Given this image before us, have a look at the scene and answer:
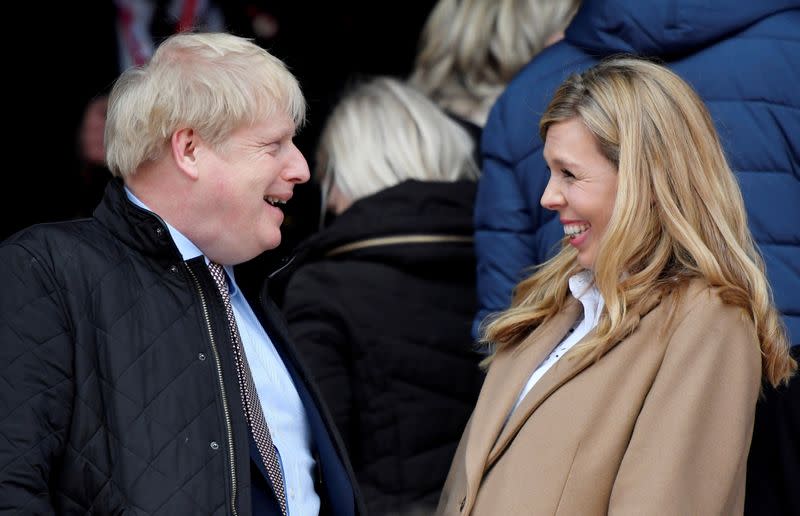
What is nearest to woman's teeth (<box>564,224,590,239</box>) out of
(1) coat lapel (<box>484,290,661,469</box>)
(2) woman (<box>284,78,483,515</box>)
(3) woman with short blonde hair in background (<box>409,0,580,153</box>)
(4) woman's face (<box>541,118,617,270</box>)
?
(4) woman's face (<box>541,118,617,270</box>)

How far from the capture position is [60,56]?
456 cm

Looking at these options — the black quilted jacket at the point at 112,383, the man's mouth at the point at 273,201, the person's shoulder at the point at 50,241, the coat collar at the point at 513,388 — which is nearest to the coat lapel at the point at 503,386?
the coat collar at the point at 513,388

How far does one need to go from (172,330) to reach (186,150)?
353mm

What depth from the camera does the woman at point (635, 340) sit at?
7.51 feet

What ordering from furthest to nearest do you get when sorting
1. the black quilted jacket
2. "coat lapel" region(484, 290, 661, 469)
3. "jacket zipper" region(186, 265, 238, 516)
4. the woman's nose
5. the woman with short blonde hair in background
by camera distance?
Answer: the woman with short blonde hair in background < the woman's nose < "coat lapel" region(484, 290, 661, 469) < "jacket zipper" region(186, 265, 238, 516) < the black quilted jacket

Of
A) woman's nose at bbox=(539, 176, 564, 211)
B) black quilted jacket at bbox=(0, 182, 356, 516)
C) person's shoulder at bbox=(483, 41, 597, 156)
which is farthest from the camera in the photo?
person's shoulder at bbox=(483, 41, 597, 156)

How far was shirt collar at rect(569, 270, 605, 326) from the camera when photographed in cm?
259

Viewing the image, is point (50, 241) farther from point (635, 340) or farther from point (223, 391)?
point (635, 340)

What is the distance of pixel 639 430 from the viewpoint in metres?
2.31

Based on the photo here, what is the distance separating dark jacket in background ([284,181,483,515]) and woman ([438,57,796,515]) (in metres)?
0.65

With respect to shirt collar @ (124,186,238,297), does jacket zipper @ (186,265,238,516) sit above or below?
below

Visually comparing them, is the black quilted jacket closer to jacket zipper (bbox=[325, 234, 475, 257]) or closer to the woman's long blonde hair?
the woman's long blonde hair

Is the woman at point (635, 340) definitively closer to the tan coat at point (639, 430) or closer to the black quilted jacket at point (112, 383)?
the tan coat at point (639, 430)

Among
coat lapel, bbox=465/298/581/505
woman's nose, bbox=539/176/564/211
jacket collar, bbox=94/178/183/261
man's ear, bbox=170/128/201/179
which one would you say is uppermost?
man's ear, bbox=170/128/201/179
